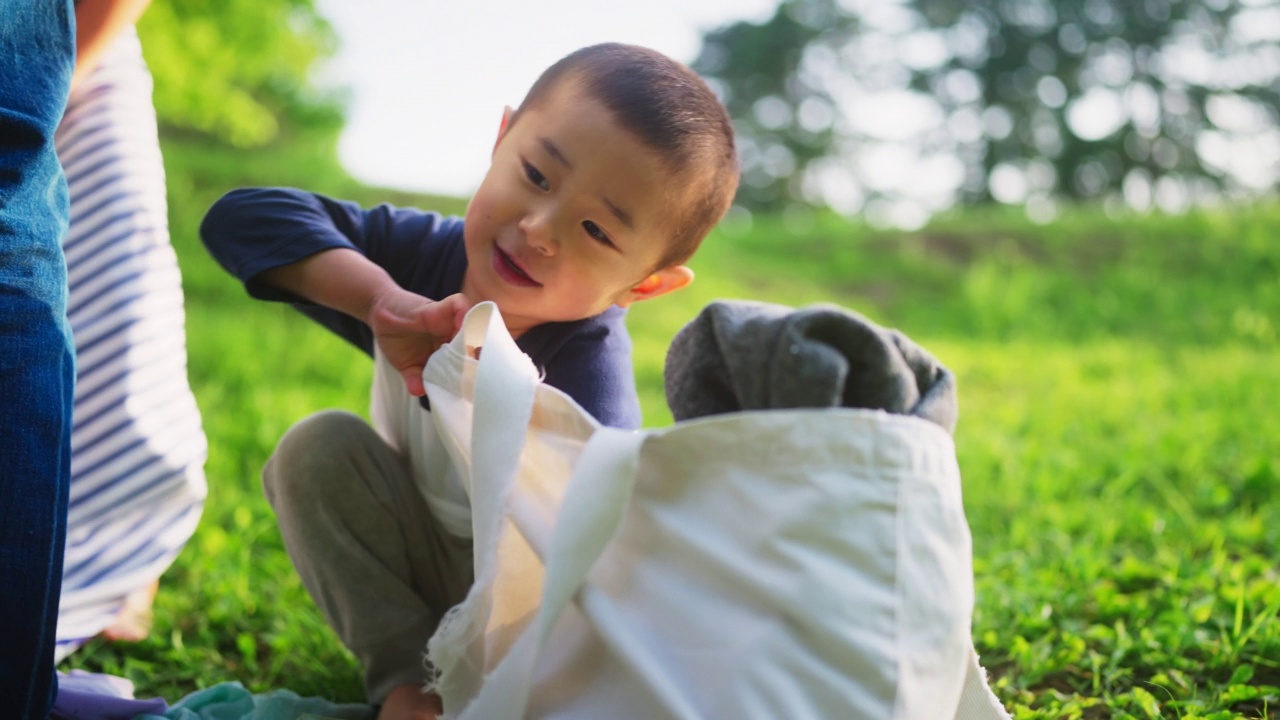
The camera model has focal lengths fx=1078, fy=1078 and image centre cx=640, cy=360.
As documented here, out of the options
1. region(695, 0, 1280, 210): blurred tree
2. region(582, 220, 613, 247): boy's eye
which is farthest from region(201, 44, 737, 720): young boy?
region(695, 0, 1280, 210): blurred tree

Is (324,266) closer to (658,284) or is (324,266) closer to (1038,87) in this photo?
(658,284)

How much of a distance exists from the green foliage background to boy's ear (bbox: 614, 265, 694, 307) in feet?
2.64

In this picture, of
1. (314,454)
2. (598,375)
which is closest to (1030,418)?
(598,375)

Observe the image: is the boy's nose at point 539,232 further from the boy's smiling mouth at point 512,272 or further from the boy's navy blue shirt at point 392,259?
the boy's navy blue shirt at point 392,259

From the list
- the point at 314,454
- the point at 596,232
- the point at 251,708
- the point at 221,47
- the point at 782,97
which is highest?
the point at 596,232

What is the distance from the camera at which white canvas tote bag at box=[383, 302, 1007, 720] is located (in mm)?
1085

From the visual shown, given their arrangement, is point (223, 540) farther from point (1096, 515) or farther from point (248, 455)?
point (1096, 515)

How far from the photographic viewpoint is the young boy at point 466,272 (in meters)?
1.49

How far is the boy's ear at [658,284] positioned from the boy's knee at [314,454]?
1.51ft

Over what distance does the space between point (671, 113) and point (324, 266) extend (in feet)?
1.74

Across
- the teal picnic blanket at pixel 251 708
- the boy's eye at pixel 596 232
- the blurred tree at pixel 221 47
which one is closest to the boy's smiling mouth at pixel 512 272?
the boy's eye at pixel 596 232

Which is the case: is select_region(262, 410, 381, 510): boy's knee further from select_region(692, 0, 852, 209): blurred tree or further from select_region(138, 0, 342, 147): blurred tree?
select_region(692, 0, 852, 209): blurred tree

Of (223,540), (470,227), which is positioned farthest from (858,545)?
(223,540)

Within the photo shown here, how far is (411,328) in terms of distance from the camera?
4.68ft
